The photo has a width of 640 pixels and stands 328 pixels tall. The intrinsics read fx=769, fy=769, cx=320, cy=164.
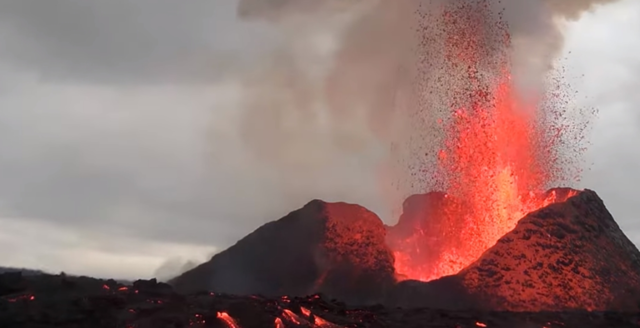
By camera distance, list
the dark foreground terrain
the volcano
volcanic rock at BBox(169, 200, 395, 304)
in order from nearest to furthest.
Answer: the dark foreground terrain → the volcano → volcanic rock at BBox(169, 200, 395, 304)

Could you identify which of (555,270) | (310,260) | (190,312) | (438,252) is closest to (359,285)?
(310,260)

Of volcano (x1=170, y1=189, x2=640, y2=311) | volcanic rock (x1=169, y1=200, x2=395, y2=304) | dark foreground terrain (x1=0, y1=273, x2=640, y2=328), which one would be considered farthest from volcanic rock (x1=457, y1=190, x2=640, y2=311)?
volcanic rock (x1=169, y1=200, x2=395, y2=304)

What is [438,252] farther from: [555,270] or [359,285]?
[555,270]

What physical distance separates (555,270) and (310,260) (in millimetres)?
22028

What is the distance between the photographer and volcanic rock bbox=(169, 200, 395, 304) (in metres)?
67.7

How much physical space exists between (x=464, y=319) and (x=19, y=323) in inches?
1141

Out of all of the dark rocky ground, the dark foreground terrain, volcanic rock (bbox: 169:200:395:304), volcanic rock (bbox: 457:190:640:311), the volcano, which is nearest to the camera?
the dark foreground terrain

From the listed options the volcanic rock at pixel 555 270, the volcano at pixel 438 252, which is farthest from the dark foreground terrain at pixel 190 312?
the volcano at pixel 438 252

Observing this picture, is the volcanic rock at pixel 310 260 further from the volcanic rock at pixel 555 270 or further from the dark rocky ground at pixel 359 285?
the volcanic rock at pixel 555 270

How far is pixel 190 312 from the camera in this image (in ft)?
149

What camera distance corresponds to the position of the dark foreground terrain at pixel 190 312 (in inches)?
1709

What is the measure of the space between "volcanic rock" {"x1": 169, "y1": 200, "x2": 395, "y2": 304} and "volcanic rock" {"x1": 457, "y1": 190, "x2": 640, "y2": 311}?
977 cm

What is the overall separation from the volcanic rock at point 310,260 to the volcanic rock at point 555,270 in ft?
32.1

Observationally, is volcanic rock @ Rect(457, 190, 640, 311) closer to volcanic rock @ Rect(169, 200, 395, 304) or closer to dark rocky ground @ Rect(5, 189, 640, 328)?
dark rocky ground @ Rect(5, 189, 640, 328)
